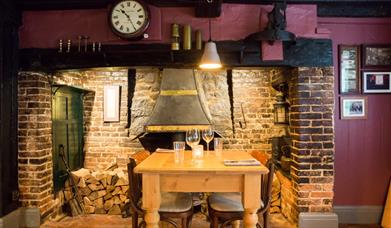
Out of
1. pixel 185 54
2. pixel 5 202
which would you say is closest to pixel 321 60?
pixel 185 54

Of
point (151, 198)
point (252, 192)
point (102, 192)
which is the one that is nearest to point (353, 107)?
point (252, 192)

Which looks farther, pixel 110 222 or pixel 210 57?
pixel 110 222

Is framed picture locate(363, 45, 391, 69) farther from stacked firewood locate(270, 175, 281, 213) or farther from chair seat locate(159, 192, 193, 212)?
chair seat locate(159, 192, 193, 212)

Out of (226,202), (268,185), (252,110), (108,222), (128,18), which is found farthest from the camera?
(252,110)

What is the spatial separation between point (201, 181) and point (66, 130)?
9.10 ft

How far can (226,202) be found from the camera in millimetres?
2709

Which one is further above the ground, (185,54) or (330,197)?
(185,54)

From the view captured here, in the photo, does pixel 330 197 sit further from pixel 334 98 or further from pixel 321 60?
pixel 321 60

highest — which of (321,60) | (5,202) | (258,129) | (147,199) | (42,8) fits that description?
(42,8)

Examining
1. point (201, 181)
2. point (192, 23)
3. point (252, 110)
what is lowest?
point (201, 181)

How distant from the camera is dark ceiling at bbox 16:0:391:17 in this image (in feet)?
11.3

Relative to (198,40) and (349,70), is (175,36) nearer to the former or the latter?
(198,40)

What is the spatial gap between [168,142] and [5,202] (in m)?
2.06

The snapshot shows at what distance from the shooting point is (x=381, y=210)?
3.65 meters
